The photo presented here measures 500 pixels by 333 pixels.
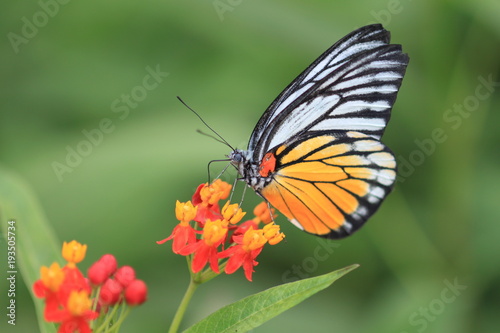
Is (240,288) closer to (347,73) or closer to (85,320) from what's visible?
(347,73)

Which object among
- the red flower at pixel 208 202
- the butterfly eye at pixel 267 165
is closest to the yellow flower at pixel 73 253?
the red flower at pixel 208 202

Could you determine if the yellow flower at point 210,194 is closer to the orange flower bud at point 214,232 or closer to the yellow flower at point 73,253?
the orange flower bud at point 214,232

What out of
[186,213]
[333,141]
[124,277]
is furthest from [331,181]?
[124,277]

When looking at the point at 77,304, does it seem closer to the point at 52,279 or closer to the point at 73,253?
the point at 52,279

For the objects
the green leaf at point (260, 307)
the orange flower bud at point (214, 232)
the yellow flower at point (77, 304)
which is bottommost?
the green leaf at point (260, 307)

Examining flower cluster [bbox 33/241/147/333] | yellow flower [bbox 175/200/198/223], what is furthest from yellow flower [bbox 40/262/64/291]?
yellow flower [bbox 175/200/198/223]

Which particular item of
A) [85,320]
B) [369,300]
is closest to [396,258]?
[369,300]
